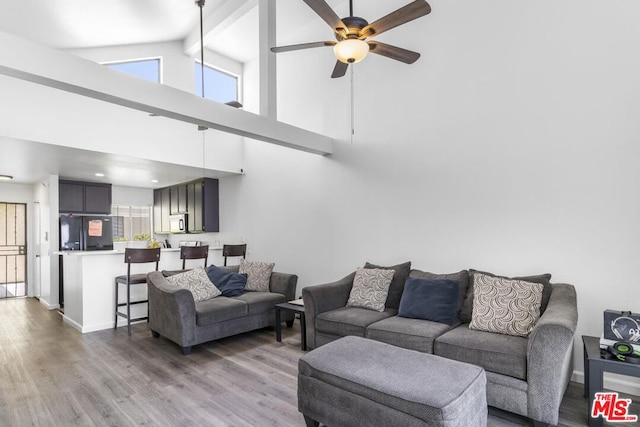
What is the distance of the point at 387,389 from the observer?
1882mm

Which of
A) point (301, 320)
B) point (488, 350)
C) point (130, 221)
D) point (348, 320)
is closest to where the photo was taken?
point (488, 350)

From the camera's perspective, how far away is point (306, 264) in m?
5.17

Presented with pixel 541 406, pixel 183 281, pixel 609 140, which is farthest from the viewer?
pixel 183 281

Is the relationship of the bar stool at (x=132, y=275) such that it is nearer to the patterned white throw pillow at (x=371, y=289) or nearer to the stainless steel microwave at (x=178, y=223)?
the stainless steel microwave at (x=178, y=223)

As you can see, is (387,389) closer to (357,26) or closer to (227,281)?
(357,26)

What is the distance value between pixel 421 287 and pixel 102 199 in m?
6.59

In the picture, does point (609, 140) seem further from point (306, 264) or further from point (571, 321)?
point (306, 264)

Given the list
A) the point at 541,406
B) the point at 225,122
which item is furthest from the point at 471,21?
the point at 541,406

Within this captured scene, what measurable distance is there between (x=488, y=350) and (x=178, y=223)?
6.25 metres

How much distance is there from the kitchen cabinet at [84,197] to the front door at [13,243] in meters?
1.77

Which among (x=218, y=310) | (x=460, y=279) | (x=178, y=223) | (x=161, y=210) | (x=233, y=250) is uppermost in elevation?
(x=161, y=210)

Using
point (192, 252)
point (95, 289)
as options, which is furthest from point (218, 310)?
point (95, 289)

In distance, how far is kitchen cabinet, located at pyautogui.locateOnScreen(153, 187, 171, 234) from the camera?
7.59 meters

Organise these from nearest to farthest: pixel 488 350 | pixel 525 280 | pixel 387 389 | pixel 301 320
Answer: pixel 387 389 → pixel 488 350 → pixel 525 280 → pixel 301 320
